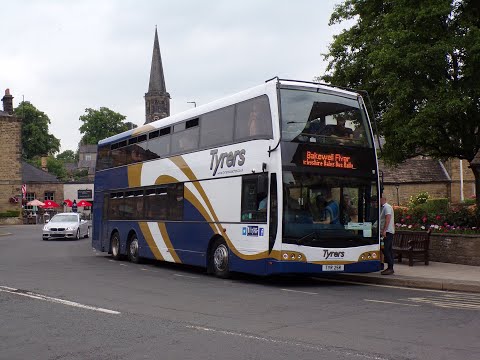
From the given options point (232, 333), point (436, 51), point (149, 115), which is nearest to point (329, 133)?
point (232, 333)

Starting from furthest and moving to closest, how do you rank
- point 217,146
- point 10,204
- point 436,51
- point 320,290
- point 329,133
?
point 10,204 < point 436,51 < point 217,146 < point 329,133 < point 320,290

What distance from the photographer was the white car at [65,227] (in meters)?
32.2

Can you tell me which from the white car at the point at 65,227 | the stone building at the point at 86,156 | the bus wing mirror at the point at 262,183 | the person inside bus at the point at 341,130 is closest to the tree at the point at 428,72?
the person inside bus at the point at 341,130

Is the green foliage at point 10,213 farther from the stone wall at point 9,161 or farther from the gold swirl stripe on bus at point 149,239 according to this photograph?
the gold swirl stripe on bus at point 149,239

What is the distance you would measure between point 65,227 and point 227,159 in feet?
68.8

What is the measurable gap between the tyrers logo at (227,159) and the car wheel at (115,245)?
7137 mm

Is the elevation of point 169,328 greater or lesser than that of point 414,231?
lesser

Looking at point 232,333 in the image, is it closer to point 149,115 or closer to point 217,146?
point 217,146

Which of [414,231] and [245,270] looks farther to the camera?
[414,231]

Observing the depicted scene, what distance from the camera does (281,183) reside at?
1226cm

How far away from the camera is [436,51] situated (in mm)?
20703

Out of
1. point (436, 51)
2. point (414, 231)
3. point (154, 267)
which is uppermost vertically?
point (436, 51)

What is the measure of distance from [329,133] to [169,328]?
6564 millimetres

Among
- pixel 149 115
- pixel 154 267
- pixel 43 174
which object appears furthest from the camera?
pixel 149 115
